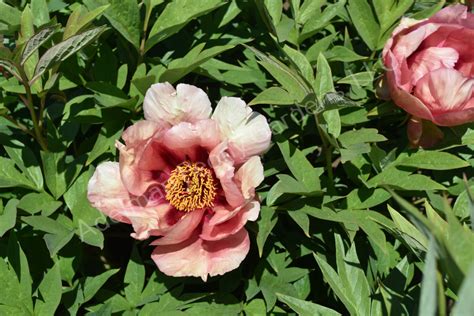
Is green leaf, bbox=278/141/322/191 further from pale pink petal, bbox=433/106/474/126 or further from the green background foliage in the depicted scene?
pale pink petal, bbox=433/106/474/126

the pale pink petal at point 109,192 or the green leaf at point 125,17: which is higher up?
the green leaf at point 125,17

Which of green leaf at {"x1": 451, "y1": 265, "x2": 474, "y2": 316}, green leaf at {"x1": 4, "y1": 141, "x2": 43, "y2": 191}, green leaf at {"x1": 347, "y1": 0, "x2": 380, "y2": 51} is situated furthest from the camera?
green leaf at {"x1": 347, "y1": 0, "x2": 380, "y2": 51}

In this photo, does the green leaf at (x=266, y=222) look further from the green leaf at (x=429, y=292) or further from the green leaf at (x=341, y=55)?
the green leaf at (x=429, y=292)

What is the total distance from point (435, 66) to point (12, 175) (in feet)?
2.49

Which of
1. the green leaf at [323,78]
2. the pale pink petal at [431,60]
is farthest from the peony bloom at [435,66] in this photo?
the green leaf at [323,78]

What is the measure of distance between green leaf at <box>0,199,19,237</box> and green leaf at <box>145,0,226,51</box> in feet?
1.18

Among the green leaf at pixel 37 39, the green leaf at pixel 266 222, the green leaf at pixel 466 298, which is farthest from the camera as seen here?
the green leaf at pixel 266 222

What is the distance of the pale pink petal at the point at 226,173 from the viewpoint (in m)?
1.00

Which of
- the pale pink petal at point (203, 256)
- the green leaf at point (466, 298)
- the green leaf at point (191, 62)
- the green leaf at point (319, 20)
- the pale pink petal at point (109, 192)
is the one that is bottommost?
the pale pink petal at point (203, 256)

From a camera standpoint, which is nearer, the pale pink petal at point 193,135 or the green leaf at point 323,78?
the pale pink petal at point 193,135

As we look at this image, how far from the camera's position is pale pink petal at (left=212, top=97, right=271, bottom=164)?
40.5 inches

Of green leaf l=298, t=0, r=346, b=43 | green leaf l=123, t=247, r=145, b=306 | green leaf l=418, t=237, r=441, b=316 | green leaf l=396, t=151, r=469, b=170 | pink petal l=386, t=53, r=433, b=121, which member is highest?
green leaf l=418, t=237, r=441, b=316

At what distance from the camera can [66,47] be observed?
3.27 ft

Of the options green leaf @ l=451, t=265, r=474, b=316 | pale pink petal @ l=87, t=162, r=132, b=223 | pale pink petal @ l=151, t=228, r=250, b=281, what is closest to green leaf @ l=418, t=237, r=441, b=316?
green leaf @ l=451, t=265, r=474, b=316
